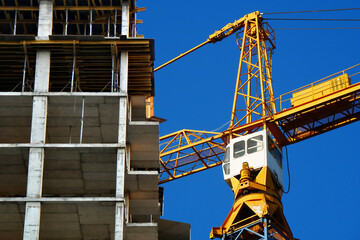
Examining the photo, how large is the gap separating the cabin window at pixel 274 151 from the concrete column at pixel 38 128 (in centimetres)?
2462

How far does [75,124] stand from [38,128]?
10.2 ft

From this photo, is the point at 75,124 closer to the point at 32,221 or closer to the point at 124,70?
the point at 124,70

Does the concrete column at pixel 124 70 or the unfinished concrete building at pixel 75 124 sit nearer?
the unfinished concrete building at pixel 75 124

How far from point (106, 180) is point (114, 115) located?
3553 mm

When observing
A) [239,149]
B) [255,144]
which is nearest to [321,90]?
[255,144]

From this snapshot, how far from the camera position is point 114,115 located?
51.6 metres

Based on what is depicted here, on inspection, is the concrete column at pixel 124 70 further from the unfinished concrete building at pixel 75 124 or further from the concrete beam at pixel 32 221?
the concrete beam at pixel 32 221

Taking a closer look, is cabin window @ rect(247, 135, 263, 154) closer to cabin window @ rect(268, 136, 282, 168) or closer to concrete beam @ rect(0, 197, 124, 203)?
cabin window @ rect(268, 136, 282, 168)

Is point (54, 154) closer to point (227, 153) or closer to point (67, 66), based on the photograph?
point (67, 66)

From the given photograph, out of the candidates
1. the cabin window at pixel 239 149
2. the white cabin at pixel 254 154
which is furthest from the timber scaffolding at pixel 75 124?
the cabin window at pixel 239 149

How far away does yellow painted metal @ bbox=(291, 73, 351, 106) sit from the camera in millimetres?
74625

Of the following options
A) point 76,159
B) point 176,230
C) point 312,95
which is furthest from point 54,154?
point 312,95

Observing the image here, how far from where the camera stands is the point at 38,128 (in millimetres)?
49344

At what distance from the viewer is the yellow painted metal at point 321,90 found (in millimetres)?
74625
